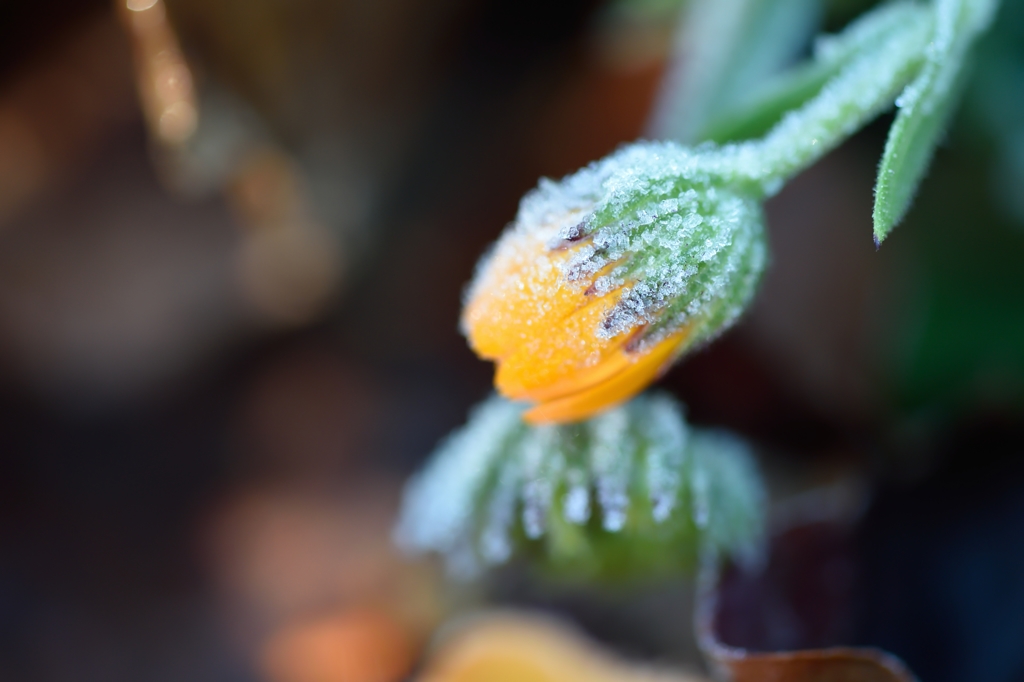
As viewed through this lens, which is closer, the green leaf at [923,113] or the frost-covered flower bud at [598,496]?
the green leaf at [923,113]

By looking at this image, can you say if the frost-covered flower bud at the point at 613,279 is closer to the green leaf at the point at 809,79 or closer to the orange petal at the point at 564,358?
the orange petal at the point at 564,358

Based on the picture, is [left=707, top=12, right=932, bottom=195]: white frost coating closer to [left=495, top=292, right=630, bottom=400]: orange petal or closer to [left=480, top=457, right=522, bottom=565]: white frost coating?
[left=495, top=292, right=630, bottom=400]: orange petal

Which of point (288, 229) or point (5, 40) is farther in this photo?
point (288, 229)

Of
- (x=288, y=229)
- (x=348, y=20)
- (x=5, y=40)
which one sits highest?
(x=5, y=40)

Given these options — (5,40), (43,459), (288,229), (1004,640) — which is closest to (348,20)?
(288,229)

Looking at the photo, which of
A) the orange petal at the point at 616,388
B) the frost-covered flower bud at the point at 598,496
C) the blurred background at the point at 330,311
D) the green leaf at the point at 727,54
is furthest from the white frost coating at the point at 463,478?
the green leaf at the point at 727,54

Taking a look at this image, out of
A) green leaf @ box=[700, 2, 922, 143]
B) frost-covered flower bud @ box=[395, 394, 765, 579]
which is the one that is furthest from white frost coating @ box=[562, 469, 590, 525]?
green leaf @ box=[700, 2, 922, 143]

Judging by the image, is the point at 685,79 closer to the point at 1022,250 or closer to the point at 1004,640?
the point at 1022,250
